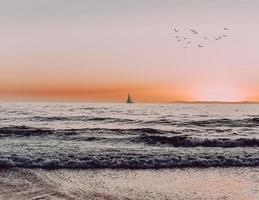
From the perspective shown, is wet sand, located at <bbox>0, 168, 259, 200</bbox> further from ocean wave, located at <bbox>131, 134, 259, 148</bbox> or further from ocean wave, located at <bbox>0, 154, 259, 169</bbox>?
ocean wave, located at <bbox>131, 134, 259, 148</bbox>

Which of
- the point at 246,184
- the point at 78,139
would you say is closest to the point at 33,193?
the point at 246,184

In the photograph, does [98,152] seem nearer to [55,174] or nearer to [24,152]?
[24,152]

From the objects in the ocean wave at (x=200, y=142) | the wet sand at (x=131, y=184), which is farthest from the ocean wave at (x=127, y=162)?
the ocean wave at (x=200, y=142)

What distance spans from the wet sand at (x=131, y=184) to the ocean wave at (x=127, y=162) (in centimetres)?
67

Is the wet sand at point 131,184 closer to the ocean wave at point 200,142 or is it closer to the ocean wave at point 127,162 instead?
the ocean wave at point 127,162

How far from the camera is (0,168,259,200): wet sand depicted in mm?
9820

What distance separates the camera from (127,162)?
1426cm

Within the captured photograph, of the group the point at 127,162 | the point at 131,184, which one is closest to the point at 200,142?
the point at 127,162

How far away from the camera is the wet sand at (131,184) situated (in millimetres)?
9820

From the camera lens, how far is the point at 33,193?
9.84 meters

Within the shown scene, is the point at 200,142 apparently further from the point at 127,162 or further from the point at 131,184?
the point at 131,184

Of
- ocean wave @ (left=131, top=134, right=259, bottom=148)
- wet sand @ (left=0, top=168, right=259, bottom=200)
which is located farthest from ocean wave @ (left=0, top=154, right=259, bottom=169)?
ocean wave @ (left=131, top=134, right=259, bottom=148)

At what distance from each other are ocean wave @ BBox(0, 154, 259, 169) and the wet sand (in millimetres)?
666

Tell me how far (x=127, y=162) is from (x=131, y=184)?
317 cm
